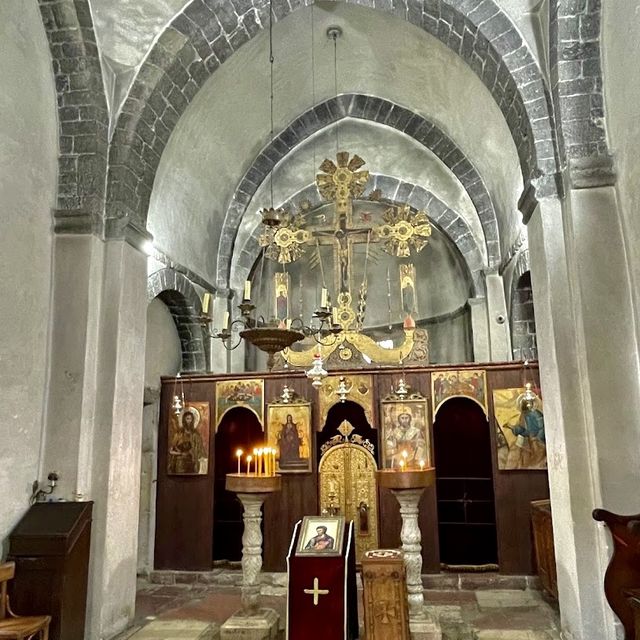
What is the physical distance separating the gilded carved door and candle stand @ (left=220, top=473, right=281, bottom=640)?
88.7 inches

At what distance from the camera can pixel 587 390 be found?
4656 millimetres

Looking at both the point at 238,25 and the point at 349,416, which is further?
the point at 349,416

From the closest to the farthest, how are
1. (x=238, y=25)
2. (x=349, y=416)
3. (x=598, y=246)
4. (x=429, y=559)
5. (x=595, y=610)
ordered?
(x=595, y=610) < (x=598, y=246) < (x=238, y=25) < (x=429, y=559) < (x=349, y=416)

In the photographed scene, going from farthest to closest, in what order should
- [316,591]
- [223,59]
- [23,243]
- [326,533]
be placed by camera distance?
[223,59] → [23,243] → [326,533] → [316,591]

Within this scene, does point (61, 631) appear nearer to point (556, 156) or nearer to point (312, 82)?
point (556, 156)

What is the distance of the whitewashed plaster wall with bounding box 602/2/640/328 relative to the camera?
174 inches

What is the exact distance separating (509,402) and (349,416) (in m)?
2.21

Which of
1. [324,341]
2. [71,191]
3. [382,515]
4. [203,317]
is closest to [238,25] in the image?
[71,191]

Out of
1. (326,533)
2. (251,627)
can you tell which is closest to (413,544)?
(326,533)

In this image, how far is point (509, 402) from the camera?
7.35m

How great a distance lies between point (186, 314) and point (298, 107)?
3.83 metres

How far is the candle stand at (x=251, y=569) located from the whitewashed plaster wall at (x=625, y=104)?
354cm

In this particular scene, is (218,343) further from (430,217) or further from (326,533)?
(326,533)

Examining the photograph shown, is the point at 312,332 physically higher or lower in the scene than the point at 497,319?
lower
